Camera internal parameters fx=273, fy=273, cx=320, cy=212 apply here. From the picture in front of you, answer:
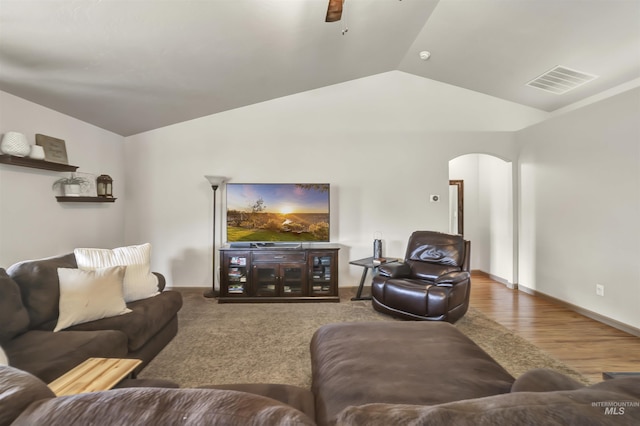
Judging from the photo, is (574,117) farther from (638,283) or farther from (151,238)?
(151,238)

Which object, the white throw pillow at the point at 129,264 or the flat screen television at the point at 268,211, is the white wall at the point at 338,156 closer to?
the flat screen television at the point at 268,211

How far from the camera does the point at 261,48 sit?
9.56 ft

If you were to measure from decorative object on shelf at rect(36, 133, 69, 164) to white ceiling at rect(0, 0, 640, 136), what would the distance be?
0.38m

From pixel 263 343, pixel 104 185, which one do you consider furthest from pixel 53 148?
pixel 263 343

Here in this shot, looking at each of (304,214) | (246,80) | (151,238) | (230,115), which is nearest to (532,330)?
(304,214)

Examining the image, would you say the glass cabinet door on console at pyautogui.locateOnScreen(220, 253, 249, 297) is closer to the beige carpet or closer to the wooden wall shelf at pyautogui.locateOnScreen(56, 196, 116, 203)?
the beige carpet

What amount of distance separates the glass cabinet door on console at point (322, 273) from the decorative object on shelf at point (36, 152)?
309 centimetres

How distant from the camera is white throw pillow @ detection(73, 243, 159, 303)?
2.32 metres

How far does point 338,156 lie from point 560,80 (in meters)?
3.01

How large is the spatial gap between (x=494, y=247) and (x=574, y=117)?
7.81 feet

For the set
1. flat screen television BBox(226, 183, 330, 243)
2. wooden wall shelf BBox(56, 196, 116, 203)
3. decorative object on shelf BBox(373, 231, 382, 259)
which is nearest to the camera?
wooden wall shelf BBox(56, 196, 116, 203)

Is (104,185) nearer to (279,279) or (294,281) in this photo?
(279,279)

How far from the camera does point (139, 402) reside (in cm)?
50

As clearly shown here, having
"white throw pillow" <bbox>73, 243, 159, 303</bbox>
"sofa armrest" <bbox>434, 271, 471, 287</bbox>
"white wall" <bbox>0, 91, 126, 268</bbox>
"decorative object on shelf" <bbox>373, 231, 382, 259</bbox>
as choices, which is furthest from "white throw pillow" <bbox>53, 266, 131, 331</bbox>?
"decorative object on shelf" <bbox>373, 231, 382, 259</bbox>
